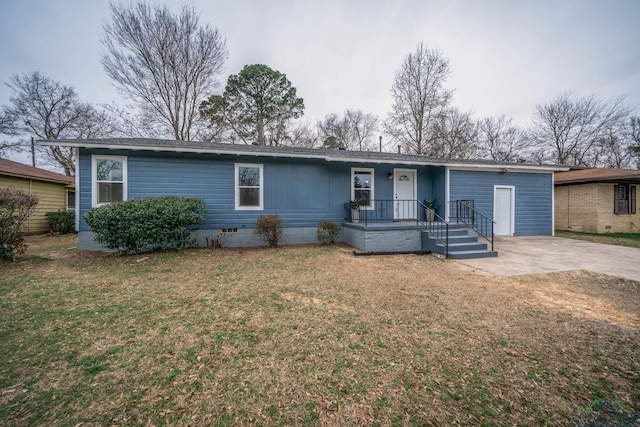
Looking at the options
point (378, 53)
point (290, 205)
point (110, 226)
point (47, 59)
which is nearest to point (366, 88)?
point (378, 53)

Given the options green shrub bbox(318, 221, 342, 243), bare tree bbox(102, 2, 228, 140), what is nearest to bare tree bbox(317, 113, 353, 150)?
bare tree bbox(102, 2, 228, 140)

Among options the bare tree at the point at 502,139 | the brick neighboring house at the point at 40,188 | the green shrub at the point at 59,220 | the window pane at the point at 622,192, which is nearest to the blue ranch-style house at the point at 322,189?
the window pane at the point at 622,192

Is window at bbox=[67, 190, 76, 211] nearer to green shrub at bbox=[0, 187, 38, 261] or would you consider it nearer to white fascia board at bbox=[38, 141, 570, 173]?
white fascia board at bbox=[38, 141, 570, 173]

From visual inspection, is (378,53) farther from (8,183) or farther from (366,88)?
(8,183)

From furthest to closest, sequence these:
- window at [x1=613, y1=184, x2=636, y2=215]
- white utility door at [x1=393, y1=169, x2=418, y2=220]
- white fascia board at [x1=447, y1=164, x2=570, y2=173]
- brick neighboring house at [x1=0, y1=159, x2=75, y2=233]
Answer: window at [x1=613, y1=184, x2=636, y2=215], brick neighboring house at [x1=0, y1=159, x2=75, y2=233], white utility door at [x1=393, y1=169, x2=418, y2=220], white fascia board at [x1=447, y1=164, x2=570, y2=173]

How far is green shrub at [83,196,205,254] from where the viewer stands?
236 inches

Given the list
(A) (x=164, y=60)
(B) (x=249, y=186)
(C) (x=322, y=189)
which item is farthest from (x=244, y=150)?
(A) (x=164, y=60)

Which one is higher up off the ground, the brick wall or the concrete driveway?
the brick wall

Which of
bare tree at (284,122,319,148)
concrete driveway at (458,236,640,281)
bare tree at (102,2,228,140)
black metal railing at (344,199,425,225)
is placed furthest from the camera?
bare tree at (284,122,319,148)

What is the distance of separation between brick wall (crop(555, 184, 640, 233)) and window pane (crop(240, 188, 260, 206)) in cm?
1607

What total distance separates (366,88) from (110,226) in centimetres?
1876

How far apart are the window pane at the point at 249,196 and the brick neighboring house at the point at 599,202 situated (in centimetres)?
1558

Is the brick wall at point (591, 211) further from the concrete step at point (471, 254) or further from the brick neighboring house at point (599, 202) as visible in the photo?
the concrete step at point (471, 254)

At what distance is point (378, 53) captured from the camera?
606 inches
